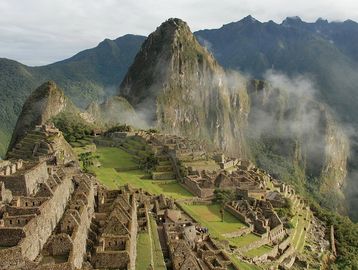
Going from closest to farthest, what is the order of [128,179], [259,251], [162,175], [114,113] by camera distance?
1. [259,251]
2. [128,179]
3. [162,175]
4. [114,113]

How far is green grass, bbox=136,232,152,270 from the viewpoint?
83.9 ft

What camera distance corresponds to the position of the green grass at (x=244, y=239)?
141 ft

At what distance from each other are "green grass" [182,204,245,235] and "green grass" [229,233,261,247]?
3.34 ft

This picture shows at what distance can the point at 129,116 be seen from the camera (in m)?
156

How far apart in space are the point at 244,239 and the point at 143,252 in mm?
19578

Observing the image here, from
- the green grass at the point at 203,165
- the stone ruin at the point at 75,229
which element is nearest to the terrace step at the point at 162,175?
the green grass at the point at 203,165

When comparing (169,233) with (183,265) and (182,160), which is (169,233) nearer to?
(183,265)

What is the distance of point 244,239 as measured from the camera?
1766 inches

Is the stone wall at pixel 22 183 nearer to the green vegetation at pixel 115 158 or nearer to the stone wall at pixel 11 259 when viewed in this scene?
the stone wall at pixel 11 259

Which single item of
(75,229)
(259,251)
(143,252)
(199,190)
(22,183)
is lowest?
(259,251)

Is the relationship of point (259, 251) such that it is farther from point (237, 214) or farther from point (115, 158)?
point (115, 158)

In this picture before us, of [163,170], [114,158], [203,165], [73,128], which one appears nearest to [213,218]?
[163,170]

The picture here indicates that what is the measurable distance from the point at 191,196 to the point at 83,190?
2539 cm

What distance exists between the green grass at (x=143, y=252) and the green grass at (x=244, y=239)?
47.4 ft
